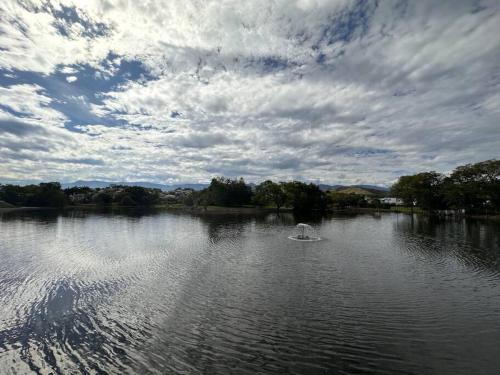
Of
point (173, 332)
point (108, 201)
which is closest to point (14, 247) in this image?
point (173, 332)

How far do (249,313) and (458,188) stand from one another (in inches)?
4174

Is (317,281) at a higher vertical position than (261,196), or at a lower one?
lower

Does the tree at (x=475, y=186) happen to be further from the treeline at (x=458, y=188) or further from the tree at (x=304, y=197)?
the tree at (x=304, y=197)

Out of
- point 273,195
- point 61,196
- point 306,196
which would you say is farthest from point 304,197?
point 61,196

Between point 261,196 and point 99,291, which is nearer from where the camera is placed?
point 99,291

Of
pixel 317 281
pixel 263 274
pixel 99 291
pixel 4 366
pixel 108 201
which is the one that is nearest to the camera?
pixel 4 366

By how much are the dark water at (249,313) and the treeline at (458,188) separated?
7638 cm

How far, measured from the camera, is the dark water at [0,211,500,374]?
1165 centimetres

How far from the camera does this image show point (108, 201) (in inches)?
6442

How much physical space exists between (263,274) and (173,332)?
11.7 m

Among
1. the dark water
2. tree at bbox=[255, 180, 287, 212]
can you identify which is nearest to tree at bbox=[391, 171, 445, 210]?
tree at bbox=[255, 180, 287, 212]

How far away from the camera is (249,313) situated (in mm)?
16391

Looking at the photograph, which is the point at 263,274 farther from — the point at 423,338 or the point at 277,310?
the point at 423,338

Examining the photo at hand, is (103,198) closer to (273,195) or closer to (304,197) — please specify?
(273,195)
